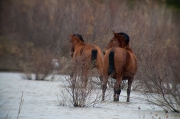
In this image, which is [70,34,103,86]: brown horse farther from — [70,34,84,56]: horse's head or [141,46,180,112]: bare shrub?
[141,46,180,112]: bare shrub

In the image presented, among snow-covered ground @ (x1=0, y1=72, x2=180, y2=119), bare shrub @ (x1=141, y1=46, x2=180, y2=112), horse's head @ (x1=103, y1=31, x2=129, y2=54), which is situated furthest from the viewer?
horse's head @ (x1=103, y1=31, x2=129, y2=54)

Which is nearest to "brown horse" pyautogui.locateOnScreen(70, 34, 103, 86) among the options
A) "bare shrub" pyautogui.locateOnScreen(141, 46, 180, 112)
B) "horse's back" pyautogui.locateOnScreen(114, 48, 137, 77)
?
"horse's back" pyautogui.locateOnScreen(114, 48, 137, 77)

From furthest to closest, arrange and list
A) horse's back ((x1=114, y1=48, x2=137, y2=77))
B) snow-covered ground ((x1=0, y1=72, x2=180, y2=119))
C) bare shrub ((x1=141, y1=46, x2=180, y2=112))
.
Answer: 1. horse's back ((x1=114, y1=48, x2=137, y2=77))
2. bare shrub ((x1=141, y1=46, x2=180, y2=112))
3. snow-covered ground ((x1=0, y1=72, x2=180, y2=119))

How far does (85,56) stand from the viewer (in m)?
14.4

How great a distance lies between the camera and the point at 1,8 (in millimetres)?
43031

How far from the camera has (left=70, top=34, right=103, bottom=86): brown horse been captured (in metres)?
13.0

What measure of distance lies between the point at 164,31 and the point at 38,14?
17910mm

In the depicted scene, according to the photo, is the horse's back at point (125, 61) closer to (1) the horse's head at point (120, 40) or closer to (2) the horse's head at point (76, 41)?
(1) the horse's head at point (120, 40)

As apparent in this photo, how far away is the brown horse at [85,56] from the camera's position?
510 inches

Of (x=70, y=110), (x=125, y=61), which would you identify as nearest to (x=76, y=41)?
(x=125, y=61)

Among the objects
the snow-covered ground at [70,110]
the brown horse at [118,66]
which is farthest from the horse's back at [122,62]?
the snow-covered ground at [70,110]

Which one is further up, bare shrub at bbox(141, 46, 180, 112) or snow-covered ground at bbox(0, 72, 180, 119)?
bare shrub at bbox(141, 46, 180, 112)

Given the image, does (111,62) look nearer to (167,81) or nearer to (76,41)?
(167,81)

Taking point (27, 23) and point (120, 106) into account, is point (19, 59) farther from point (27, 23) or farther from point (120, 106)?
point (120, 106)
